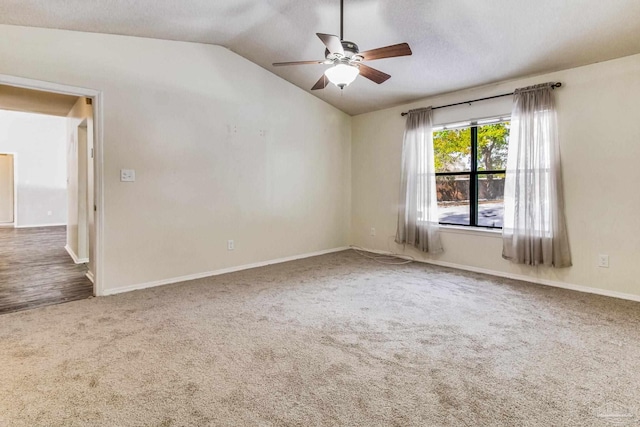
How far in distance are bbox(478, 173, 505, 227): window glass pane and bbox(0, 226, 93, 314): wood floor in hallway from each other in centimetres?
476

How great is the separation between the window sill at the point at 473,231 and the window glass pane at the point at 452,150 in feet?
2.65

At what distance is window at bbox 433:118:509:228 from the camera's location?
167 inches

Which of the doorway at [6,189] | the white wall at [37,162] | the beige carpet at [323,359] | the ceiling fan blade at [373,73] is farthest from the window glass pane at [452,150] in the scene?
the doorway at [6,189]

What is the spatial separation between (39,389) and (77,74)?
9.14 feet

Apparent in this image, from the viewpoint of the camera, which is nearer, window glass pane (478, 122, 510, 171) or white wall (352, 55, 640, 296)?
white wall (352, 55, 640, 296)

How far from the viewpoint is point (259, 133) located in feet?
15.0

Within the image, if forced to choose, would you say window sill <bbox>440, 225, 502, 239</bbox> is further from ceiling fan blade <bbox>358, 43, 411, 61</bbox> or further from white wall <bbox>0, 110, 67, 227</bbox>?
white wall <bbox>0, 110, 67, 227</bbox>

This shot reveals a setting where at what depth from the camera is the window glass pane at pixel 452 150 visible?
179 inches

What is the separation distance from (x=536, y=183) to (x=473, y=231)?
38.6 inches

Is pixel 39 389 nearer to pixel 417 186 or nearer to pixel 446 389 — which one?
pixel 446 389

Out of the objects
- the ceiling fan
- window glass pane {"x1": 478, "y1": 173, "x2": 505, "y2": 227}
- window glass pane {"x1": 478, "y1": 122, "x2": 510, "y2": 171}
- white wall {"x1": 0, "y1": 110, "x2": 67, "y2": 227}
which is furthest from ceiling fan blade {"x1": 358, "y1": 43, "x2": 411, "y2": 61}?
white wall {"x1": 0, "y1": 110, "x2": 67, "y2": 227}

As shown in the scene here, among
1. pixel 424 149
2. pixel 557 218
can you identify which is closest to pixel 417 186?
pixel 424 149

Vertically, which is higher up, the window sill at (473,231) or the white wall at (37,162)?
the white wall at (37,162)

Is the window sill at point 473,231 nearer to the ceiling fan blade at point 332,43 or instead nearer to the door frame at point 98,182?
the ceiling fan blade at point 332,43
